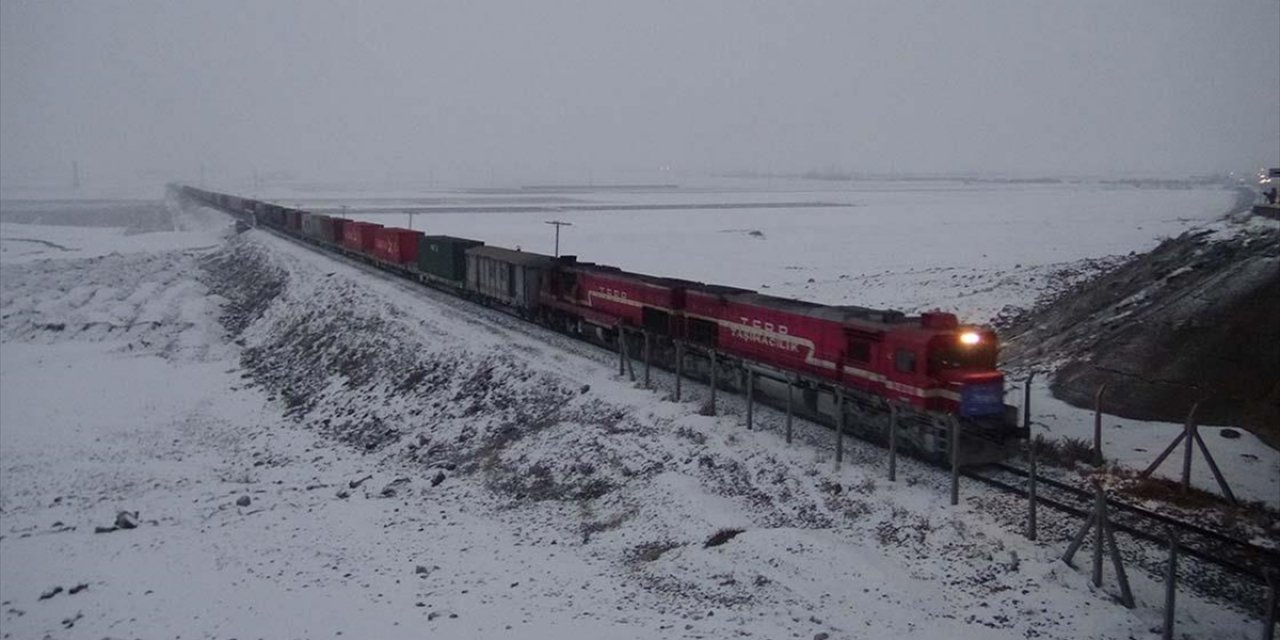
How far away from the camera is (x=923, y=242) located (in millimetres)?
68562

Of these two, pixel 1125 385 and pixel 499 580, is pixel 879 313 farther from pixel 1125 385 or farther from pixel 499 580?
pixel 499 580

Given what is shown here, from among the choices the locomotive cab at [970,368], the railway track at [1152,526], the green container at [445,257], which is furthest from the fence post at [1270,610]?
the green container at [445,257]

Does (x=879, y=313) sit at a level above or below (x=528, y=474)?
above

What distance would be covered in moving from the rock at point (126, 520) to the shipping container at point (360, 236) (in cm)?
3315

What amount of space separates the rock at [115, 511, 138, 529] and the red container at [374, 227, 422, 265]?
2691cm

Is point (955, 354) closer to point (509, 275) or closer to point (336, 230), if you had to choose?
point (509, 275)

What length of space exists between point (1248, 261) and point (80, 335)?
4725 centimetres

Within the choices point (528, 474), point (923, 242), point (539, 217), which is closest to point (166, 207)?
point (539, 217)

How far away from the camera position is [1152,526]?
1436 centimetres

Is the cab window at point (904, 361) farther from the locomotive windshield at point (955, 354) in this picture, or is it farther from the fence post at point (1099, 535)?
the fence post at point (1099, 535)

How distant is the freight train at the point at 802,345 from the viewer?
1802 cm

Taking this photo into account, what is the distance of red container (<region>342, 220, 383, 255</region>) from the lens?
52.9 meters

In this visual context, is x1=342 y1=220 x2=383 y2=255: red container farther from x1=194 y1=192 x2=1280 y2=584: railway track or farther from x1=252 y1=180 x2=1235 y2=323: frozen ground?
x1=194 y1=192 x2=1280 y2=584: railway track

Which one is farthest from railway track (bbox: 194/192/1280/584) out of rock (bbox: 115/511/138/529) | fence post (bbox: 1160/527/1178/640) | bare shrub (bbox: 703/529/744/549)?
rock (bbox: 115/511/138/529)
